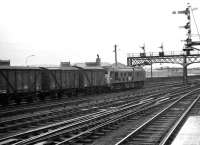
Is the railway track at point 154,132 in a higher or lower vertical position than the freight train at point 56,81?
lower

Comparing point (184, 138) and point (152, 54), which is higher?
point (152, 54)

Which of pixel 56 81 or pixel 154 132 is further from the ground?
pixel 56 81

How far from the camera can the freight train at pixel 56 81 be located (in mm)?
24875

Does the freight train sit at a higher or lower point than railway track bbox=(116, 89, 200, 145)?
higher

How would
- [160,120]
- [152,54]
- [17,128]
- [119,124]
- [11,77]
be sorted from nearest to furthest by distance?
[17,128], [119,124], [160,120], [11,77], [152,54]

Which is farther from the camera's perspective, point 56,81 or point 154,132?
point 56,81

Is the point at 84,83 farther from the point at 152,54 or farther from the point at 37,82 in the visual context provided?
the point at 152,54

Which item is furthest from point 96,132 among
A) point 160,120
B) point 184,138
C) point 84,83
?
point 84,83

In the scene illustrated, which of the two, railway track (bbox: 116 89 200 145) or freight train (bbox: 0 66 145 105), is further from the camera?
freight train (bbox: 0 66 145 105)

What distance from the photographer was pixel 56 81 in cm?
3081

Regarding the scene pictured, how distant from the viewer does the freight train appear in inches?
979

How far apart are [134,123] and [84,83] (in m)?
20.3

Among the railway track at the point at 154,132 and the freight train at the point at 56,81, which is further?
the freight train at the point at 56,81

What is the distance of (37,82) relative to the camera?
1104 inches
